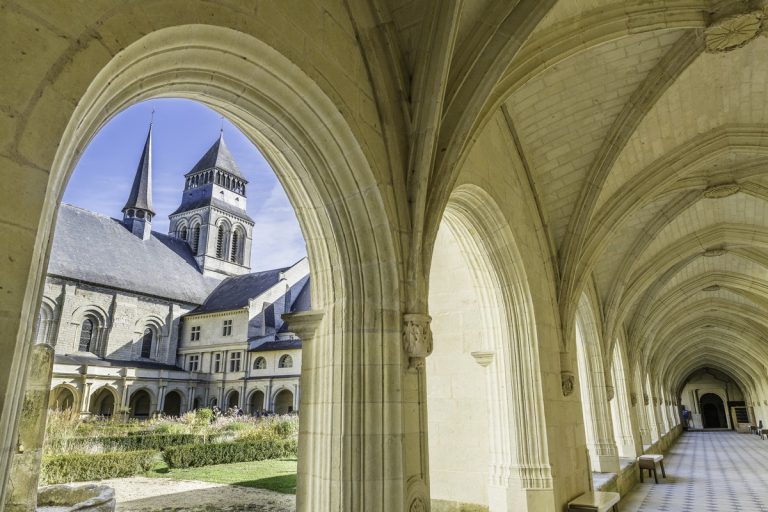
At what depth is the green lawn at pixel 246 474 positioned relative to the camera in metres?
8.93

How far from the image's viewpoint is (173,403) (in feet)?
86.3

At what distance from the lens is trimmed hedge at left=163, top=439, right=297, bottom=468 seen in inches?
430

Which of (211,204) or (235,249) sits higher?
(211,204)

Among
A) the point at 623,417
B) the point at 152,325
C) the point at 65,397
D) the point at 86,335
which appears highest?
the point at 152,325

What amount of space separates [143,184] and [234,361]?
566 inches

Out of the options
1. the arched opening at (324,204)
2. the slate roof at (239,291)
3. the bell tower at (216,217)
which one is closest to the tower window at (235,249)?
the bell tower at (216,217)

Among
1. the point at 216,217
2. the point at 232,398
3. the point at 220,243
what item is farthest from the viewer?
the point at 216,217

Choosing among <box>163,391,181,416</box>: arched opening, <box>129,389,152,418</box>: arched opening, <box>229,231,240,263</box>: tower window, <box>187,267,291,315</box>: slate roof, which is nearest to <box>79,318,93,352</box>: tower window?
<box>129,389,152,418</box>: arched opening

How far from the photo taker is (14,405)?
1.37 meters

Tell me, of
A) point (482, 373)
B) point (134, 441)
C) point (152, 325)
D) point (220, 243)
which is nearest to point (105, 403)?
point (152, 325)

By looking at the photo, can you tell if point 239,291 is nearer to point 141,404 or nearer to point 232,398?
point 232,398

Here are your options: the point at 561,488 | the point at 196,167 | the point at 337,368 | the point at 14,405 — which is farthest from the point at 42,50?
the point at 196,167

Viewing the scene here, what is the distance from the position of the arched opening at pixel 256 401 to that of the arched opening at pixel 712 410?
29869 mm

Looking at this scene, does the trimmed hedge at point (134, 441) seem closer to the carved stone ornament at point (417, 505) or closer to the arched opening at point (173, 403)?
the carved stone ornament at point (417, 505)
